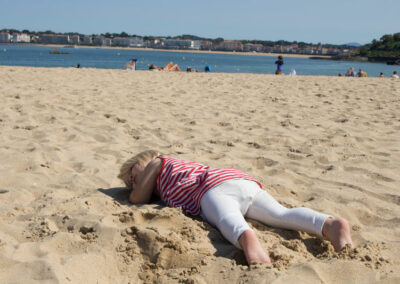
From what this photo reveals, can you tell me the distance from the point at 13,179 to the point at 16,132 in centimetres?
165

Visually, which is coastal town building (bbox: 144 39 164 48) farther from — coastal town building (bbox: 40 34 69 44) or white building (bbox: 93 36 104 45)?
coastal town building (bbox: 40 34 69 44)

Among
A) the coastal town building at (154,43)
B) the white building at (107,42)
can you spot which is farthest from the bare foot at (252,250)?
the white building at (107,42)

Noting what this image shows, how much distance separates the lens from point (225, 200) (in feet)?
8.06

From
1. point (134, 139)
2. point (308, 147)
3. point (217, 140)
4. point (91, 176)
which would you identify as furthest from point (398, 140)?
point (91, 176)

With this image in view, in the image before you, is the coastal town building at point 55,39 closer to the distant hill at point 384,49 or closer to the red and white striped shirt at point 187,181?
the distant hill at point 384,49

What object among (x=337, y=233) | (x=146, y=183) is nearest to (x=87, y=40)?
(x=146, y=183)

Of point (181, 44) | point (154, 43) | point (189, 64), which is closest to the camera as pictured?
point (189, 64)

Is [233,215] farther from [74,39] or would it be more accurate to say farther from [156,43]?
[74,39]

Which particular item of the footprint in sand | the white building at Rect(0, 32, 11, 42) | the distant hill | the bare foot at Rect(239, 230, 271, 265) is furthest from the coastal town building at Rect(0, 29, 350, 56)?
the bare foot at Rect(239, 230, 271, 265)

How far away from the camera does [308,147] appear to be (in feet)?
15.0

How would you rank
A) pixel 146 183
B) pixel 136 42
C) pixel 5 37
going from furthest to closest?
1. pixel 136 42
2. pixel 5 37
3. pixel 146 183

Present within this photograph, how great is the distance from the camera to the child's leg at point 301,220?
2.27 metres

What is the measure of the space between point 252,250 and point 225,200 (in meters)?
0.48

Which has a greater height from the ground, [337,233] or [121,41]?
[121,41]
